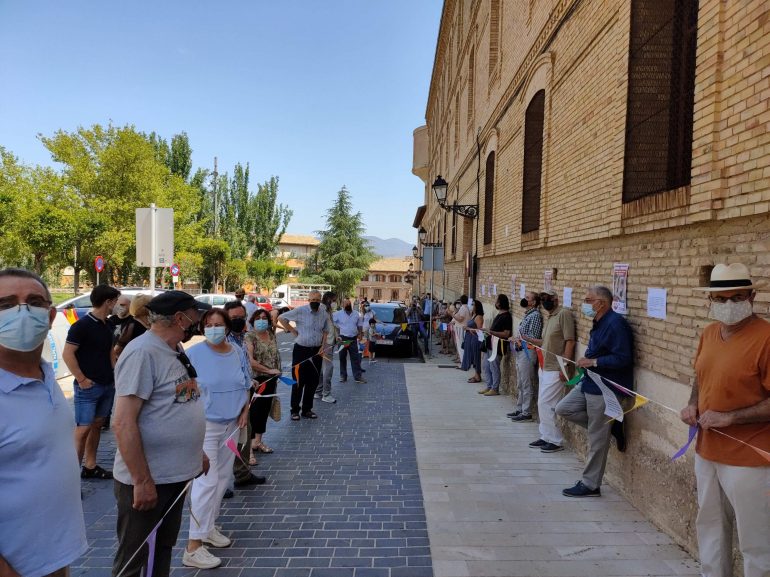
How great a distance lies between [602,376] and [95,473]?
5.33 meters

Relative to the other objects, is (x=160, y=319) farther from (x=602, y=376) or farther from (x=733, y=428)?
(x=602, y=376)

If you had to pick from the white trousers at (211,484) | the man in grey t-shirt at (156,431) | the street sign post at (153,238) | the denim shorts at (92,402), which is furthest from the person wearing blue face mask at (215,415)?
the street sign post at (153,238)

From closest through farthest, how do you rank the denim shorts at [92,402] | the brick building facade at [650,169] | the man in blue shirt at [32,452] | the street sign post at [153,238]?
the man in blue shirt at [32,452] < the brick building facade at [650,169] < the denim shorts at [92,402] < the street sign post at [153,238]

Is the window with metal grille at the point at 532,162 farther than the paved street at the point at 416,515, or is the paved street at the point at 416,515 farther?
the window with metal grille at the point at 532,162

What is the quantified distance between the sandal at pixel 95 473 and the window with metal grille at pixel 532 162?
7.29 metres

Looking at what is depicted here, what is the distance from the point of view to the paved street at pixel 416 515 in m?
3.84

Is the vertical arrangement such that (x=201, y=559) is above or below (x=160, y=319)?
below

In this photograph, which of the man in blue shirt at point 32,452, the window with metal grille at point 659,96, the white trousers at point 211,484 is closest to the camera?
the man in blue shirt at point 32,452

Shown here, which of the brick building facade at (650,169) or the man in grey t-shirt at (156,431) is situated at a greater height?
the brick building facade at (650,169)

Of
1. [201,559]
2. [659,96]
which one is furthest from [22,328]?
[659,96]

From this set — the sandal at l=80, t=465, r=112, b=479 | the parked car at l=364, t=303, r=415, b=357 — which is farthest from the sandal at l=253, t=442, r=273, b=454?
the parked car at l=364, t=303, r=415, b=357

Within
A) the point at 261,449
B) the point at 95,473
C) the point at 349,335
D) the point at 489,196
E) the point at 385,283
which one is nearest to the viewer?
the point at 95,473

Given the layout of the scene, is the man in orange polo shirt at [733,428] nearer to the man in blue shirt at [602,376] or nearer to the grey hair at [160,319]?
the man in blue shirt at [602,376]

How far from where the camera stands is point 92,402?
549 centimetres
